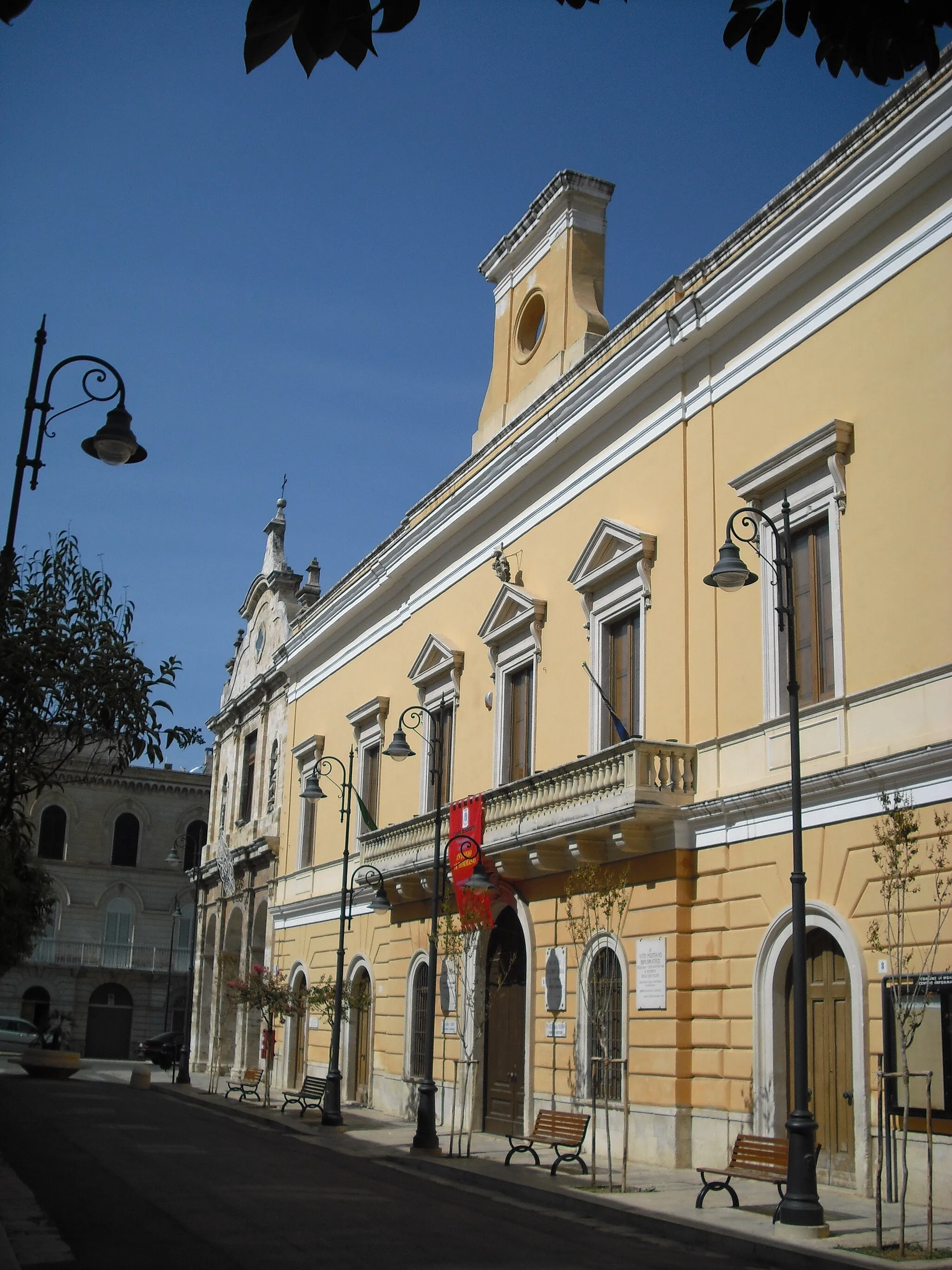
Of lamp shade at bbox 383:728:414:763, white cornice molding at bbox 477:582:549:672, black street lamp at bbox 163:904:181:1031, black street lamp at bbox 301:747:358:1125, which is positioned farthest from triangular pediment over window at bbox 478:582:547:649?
black street lamp at bbox 163:904:181:1031

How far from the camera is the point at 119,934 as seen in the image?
52.3 metres

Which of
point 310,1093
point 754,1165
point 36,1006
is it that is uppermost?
point 754,1165

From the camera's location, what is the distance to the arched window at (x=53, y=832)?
52.6 meters

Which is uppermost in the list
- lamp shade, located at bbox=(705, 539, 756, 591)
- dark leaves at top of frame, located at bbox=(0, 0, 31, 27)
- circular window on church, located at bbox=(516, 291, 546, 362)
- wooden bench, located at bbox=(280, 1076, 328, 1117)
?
circular window on church, located at bbox=(516, 291, 546, 362)

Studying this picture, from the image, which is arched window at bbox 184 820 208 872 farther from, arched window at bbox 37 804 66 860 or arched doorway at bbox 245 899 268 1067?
arched doorway at bbox 245 899 268 1067

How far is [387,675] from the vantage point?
90.9ft

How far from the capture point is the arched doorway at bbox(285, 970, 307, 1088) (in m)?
30.0

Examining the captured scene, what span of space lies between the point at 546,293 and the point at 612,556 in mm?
6191

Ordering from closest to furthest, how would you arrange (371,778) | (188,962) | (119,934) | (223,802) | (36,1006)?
1. (371,778)
2. (223,802)
3. (36,1006)
4. (188,962)
5. (119,934)

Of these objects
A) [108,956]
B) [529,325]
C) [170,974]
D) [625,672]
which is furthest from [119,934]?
[625,672]

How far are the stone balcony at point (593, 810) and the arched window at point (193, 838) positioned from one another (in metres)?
36.7

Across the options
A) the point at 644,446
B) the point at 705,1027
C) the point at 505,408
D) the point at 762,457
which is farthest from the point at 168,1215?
the point at 505,408

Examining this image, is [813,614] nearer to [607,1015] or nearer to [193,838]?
[607,1015]

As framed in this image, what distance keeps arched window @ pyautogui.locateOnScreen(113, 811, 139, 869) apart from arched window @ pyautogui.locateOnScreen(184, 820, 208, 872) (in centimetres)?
200
